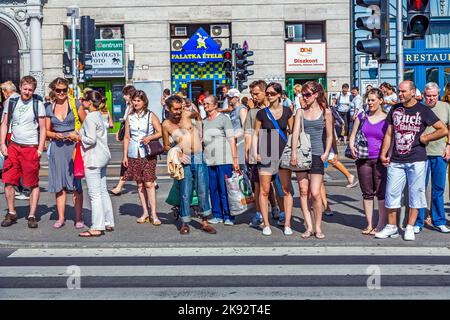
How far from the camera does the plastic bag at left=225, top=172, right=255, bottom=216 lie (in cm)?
1034

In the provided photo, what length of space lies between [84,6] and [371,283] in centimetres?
2548

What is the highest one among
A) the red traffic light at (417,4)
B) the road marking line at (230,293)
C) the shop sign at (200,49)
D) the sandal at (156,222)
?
the shop sign at (200,49)

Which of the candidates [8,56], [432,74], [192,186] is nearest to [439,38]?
[432,74]

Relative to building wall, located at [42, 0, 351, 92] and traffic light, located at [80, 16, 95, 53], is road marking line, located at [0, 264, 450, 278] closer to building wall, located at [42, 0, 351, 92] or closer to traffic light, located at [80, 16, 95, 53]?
traffic light, located at [80, 16, 95, 53]

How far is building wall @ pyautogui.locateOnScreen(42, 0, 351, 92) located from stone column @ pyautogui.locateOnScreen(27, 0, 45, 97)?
39 centimetres

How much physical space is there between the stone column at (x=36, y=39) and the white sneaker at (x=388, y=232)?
2272 centimetres

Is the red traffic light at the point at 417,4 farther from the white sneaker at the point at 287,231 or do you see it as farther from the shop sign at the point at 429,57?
the shop sign at the point at 429,57

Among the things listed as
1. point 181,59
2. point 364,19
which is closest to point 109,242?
point 364,19

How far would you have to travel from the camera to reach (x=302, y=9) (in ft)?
101

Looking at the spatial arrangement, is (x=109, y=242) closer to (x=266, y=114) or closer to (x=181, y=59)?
(x=266, y=114)

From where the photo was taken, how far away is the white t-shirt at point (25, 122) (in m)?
10.2

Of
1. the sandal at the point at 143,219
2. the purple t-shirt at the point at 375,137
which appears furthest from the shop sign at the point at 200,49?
the purple t-shirt at the point at 375,137

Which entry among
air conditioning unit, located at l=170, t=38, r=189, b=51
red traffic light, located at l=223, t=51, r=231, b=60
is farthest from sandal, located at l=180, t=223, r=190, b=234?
air conditioning unit, located at l=170, t=38, r=189, b=51

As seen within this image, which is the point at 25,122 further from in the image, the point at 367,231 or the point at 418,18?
the point at 418,18
